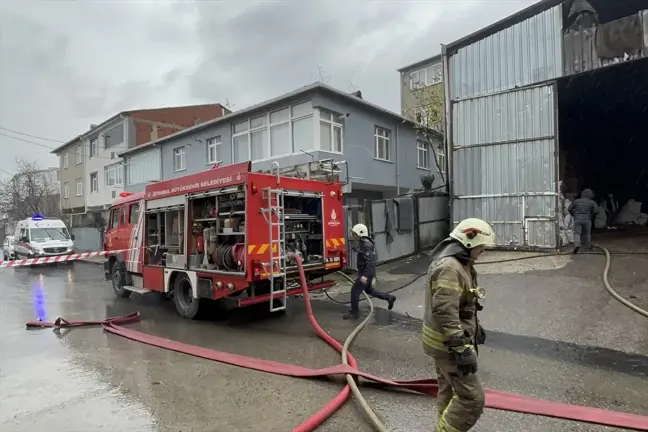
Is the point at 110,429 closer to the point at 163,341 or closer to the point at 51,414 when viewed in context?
the point at 51,414

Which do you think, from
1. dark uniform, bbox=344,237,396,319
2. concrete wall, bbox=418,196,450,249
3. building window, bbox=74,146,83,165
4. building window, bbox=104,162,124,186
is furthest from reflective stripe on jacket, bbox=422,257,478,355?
building window, bbox=74,146,83,165

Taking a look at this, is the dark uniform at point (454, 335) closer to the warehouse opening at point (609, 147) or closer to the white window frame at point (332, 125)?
the white window frame at point (332, 125)

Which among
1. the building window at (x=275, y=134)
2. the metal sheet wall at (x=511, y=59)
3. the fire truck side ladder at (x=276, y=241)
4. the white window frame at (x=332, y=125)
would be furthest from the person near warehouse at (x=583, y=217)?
the building window at (x=275, y=134)

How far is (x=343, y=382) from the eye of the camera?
4.59 m

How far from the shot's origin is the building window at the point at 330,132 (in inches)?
631

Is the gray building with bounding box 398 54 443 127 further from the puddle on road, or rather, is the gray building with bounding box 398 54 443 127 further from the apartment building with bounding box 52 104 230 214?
the puddle on road

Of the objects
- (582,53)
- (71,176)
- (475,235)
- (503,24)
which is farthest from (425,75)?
(475,235)

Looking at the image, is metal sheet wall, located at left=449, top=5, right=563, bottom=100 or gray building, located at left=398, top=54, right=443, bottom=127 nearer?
metal sheet wall, located at left=449, top=5, right=563, bottom=100

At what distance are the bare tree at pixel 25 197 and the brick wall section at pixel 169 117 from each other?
16.0 meters

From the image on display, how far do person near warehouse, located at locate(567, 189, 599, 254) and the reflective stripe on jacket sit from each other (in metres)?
9.15

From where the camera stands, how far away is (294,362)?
541 centimetres

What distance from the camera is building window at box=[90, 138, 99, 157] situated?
3519cm

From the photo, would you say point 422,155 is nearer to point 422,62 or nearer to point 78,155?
point 422,62

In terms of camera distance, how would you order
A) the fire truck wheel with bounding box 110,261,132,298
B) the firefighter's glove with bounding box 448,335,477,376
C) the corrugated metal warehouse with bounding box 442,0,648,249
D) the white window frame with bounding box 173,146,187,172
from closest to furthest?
the firefighter's glove with bounding box 448,335,477,376, the fire truck wheel with bounding box 110,261,132,298, the corrugated metal warehouse with bounding box 442,0,648,249, the white window frame with bounding box 173,146,187,172
